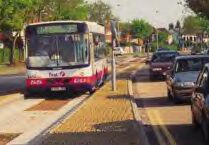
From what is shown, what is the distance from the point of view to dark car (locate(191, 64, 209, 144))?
42.1 feet

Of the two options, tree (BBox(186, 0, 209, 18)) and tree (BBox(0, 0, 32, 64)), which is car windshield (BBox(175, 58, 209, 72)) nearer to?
tree (BBox(186, 0, 209, 18))

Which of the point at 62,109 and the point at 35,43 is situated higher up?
the point at 35,43

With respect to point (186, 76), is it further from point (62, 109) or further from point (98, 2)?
point (98, 2)

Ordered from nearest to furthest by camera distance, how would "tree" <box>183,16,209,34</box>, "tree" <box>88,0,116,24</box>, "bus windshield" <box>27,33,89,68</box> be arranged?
"bus windshield" <box>27,33,89,68</box> < "tree" <box>88,0,116,24</box> < "tree" <box>183,16,209,34</box>

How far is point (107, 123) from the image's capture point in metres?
16.4

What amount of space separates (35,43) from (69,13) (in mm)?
66170

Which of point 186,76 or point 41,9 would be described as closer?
point 186,76

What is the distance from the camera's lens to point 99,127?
15.6 metres

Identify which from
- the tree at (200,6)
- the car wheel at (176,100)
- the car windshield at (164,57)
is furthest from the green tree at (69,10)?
the car wheel at (176,100)

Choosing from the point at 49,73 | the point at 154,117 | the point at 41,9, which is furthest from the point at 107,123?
the point at 41,9

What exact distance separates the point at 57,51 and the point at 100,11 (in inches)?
4342

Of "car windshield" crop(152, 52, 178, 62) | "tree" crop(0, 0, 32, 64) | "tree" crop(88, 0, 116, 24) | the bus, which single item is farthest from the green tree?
the bus

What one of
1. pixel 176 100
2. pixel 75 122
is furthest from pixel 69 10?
pixel 75 122

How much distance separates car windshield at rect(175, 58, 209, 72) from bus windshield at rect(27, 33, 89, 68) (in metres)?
4.66
